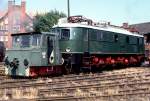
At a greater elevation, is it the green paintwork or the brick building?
the brick building

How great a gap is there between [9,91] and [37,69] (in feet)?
15.4

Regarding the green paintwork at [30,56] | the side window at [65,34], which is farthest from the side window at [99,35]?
the green paintwork at [30,56]

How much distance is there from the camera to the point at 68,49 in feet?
73.6

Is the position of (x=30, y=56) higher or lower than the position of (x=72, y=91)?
higher

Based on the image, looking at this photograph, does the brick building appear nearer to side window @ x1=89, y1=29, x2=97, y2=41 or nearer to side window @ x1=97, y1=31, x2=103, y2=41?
side window @ x1=97, y1=31, x2=103, y2=41

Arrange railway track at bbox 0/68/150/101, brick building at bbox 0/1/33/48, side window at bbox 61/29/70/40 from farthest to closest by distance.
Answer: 1. brick building at bbox 0/1/33/48
2. side window at bbox 61/29/70/40
3. railway track at bbox 0/68/150/101

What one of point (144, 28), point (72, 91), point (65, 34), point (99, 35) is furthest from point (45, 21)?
point (72, 91)

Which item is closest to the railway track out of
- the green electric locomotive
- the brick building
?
the green electric locomotive

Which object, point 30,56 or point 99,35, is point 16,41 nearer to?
point 30,56

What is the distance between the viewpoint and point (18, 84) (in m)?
18.0

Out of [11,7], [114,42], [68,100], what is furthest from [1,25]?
[68,100]

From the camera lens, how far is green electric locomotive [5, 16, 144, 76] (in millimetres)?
20125

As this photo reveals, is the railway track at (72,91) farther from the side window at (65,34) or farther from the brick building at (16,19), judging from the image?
the brick building at (16,19)

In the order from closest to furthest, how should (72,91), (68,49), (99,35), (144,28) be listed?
(72,91), (68,49), (99,35), (144,28)
